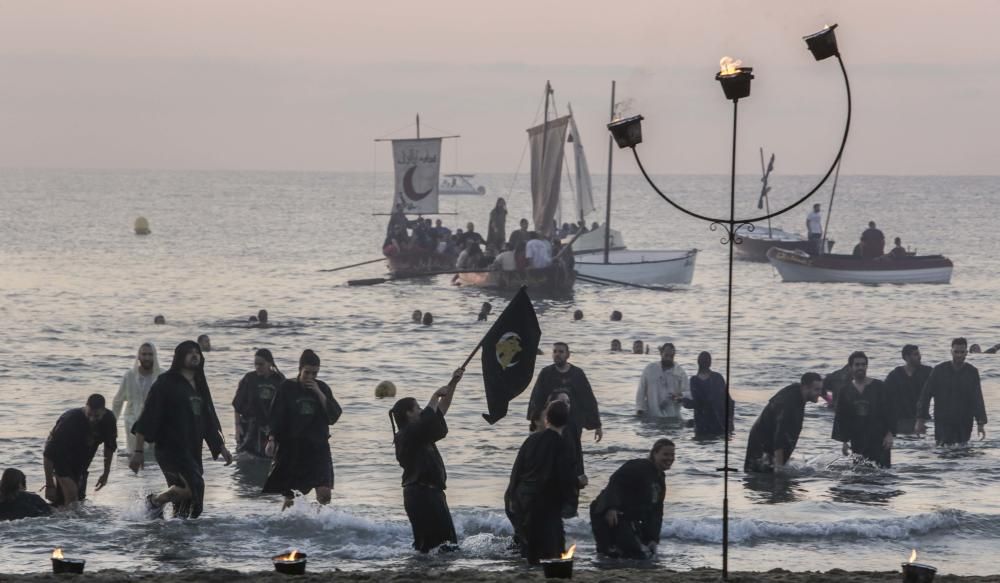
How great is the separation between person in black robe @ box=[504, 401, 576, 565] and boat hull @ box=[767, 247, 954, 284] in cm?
4775

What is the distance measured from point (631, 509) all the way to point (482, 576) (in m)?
2.01

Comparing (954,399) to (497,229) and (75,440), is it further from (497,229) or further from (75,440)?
(497,229)

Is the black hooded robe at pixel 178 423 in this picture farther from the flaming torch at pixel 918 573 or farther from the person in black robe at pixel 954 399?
the person in black robe at pixel 954 399

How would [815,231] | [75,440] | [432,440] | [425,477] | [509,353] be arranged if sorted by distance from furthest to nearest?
[815,231], [75,440], [509,353], [425,477], [432,440]

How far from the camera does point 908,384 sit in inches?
777

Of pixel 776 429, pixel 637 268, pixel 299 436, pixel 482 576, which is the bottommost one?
pixel 482 576

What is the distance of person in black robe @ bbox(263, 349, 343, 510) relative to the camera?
14.3 meters

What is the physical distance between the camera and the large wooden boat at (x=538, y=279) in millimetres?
48903

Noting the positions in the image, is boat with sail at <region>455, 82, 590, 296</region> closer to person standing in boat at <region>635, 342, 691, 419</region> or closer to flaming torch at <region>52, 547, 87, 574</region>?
person standing in boat at <region>635, 342, 691, 419</region>

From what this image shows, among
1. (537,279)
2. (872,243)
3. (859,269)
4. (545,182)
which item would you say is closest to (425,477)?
(537,279)

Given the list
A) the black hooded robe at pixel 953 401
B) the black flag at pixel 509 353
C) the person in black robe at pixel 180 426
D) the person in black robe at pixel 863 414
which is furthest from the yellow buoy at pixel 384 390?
the black flag at pixel 509 353

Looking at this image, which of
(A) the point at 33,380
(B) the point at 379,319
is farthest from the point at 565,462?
(B) the point at 379,319

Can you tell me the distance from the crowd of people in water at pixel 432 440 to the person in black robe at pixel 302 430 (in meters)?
0.01

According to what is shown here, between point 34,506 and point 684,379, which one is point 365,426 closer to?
point 684,379
